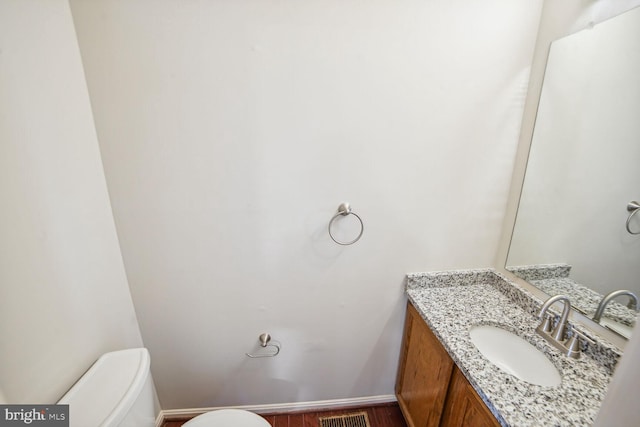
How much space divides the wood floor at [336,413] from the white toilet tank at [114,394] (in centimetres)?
77

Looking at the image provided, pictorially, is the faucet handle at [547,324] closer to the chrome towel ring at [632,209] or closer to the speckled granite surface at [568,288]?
the speckled granite surface at [568,288]

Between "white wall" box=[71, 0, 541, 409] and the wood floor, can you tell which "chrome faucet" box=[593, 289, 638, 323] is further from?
the wood floor

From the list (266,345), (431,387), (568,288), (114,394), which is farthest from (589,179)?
(114,394)

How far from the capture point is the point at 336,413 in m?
1.50

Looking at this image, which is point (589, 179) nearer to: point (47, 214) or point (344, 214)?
point (344, 214)

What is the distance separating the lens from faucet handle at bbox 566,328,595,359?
0.92 m

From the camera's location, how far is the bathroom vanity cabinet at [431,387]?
2.86 feet

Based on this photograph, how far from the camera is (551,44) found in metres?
1.06

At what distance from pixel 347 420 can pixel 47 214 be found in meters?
1.84

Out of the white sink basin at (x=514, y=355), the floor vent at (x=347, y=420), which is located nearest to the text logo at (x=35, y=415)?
the floor vent at (x=347, y=420)

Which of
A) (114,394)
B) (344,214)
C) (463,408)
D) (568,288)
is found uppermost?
(344,214)

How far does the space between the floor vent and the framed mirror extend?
1.28 meters

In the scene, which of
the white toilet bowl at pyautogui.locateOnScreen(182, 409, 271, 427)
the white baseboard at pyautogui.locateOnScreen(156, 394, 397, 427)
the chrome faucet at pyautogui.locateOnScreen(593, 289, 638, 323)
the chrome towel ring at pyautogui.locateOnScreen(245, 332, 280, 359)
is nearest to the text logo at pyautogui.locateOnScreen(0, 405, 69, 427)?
the white toilet bowl at pyautogui.locateOnScreen(182, 409, 271, 427)

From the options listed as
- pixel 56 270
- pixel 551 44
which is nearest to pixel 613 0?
pixel 551 44
